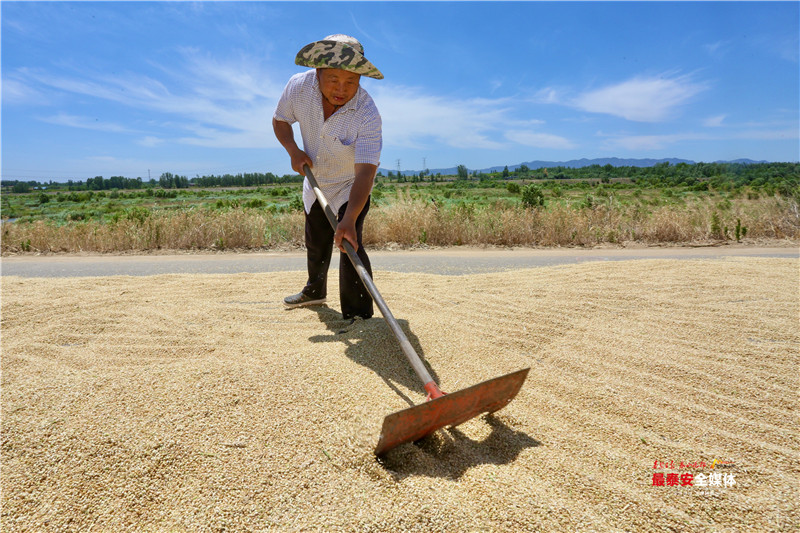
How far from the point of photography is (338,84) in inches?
91.0

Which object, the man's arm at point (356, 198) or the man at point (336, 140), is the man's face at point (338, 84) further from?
the man's arm at point (356, 198)

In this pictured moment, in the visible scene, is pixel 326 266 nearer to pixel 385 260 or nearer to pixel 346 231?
pixel 346 231

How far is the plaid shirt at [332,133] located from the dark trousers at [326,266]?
124 mm

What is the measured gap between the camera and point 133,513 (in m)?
1.28

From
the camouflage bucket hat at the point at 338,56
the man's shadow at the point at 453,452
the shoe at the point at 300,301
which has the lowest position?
the man's shadow at the point at 453,452

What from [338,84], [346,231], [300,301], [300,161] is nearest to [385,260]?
[300,301]

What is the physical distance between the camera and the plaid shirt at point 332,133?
7.70 ft

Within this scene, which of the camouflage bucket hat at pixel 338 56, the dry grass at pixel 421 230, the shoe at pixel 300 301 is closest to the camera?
the camouflage bucket hat at pixel 338 56

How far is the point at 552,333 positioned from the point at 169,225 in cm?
619

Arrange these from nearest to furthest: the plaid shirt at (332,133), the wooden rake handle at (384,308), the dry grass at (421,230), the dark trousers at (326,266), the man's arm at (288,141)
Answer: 1. the wooden rake handle at (384,308)
2. the plaid shirt at (332,133)
3. the dark trousers at (326,266)
4. the man's arm at (288,141)
5. the dry grass at (421,230)

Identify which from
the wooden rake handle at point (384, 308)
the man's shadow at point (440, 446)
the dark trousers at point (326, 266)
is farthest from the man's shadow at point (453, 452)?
the dark trousers at point (326, 266)

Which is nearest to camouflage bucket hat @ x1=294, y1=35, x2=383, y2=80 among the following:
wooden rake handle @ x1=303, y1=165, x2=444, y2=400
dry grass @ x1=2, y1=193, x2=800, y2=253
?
wooden rake handle @ x1=303, y1=165, x2=444, y2=400

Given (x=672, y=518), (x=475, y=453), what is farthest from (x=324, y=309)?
(x=672, y=518)

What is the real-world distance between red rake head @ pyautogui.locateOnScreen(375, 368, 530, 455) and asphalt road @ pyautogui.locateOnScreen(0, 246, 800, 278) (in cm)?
305
